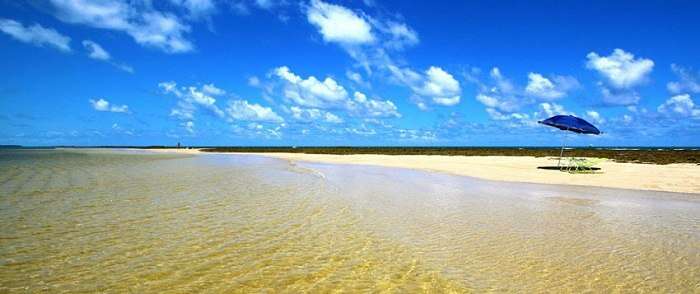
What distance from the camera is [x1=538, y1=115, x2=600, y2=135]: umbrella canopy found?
24.8 meters

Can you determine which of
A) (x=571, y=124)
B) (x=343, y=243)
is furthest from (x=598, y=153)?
(x=343, y=243)

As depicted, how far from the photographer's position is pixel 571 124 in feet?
81.7

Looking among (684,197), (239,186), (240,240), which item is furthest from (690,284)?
(239,186)

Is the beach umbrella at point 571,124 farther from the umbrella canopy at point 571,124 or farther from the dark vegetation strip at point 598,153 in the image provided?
the dark vegetation strip at point 598,153

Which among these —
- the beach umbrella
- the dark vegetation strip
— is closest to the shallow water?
the beach umbrella

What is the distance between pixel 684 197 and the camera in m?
14.4

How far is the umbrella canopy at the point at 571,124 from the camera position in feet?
81.3

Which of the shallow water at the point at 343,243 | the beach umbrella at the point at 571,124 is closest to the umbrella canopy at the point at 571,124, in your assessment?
the beach umbrella at the point at 571,124

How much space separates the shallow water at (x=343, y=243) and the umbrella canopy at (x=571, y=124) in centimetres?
1165

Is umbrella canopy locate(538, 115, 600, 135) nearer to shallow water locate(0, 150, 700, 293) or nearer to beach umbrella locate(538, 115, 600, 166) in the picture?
beach umbrella locate(538, 115, 600, 166)

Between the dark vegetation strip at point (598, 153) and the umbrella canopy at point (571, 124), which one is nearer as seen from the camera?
the umbrella canopy at point (571, 124)

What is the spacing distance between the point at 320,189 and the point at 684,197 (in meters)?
12.2

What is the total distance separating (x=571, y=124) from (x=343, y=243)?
70.7 ft

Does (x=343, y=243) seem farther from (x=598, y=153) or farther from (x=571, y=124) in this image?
(x=598, y=153)
